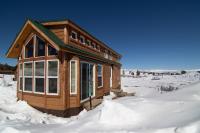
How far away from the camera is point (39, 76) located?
10.2 m

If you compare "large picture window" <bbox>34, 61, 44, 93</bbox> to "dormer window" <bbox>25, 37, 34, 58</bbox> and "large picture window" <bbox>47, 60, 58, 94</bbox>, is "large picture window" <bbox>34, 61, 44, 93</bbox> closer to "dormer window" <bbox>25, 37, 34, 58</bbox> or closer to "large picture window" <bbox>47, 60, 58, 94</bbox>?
"large picture window" <bbox>47, 60, 58, 94</bbox>

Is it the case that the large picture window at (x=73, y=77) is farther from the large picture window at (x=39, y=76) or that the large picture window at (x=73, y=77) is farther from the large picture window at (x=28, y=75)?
the large picture window at (x=28, y=75)

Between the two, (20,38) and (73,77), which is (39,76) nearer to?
(73,77)

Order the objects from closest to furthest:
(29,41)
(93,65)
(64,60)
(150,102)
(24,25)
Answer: (150,102) < (64,60) < (24,25) < (29,41) < (93,65)

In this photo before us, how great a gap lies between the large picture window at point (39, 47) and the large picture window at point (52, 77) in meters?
1.04

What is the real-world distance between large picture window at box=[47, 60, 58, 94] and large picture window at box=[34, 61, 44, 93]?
1.82 feet

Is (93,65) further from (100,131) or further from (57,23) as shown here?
(100,131)

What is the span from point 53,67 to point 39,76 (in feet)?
4.33

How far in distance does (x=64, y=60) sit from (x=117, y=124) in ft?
20.0

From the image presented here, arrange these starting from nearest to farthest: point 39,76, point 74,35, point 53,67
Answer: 1. point 53,67
2. point 39,76
3. point 74,35

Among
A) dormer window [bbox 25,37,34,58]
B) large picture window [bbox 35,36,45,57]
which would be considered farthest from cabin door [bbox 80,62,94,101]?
dormer window [bbox 25,37,34,58]

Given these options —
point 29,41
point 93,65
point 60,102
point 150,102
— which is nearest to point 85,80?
point 93,65

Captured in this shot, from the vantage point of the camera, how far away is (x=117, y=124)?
3.99 metres

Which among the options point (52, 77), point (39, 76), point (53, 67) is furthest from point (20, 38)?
point (52, 77)
